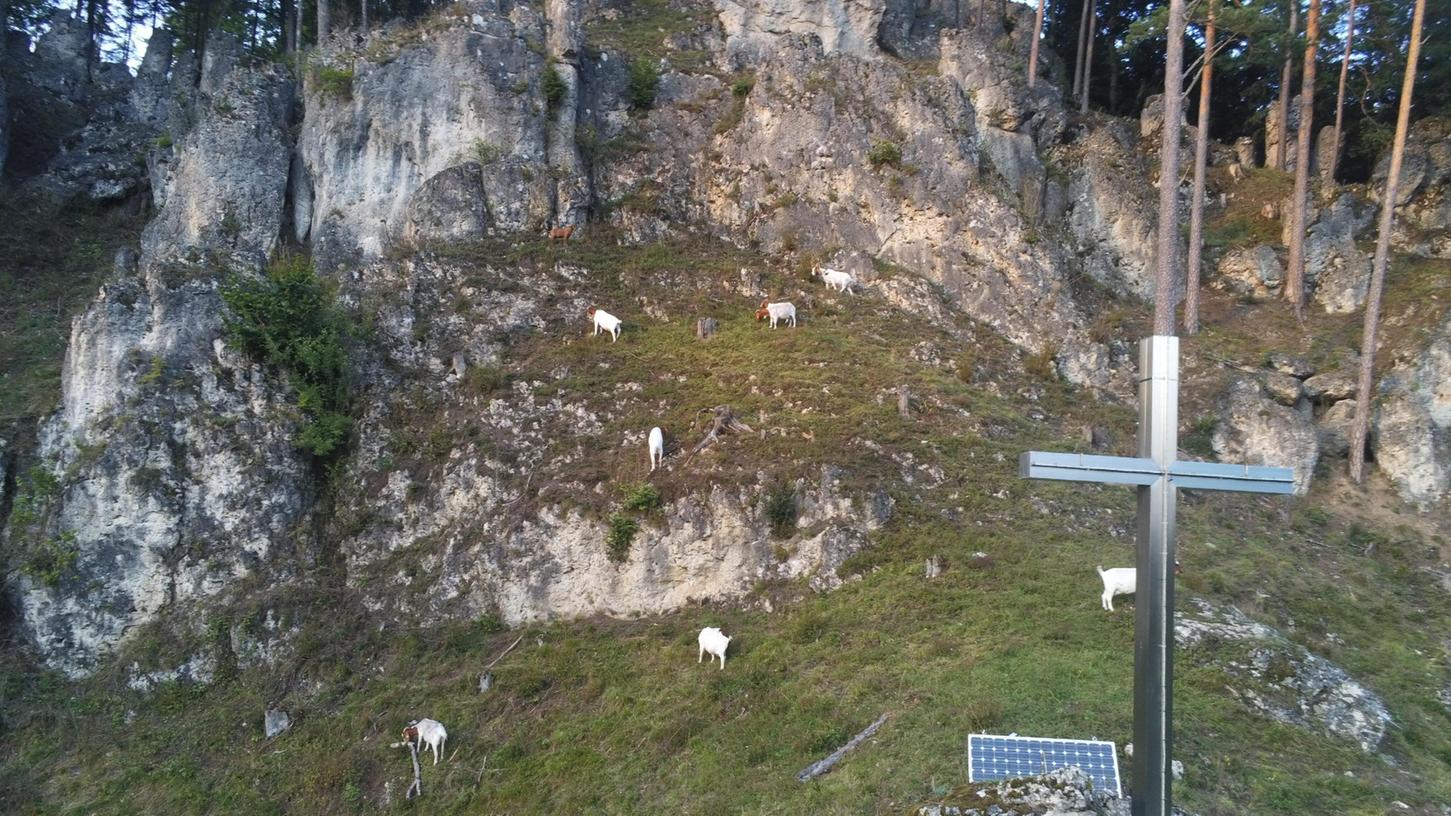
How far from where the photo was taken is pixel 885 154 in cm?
2742

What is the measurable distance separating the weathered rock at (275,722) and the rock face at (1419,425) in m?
25.8

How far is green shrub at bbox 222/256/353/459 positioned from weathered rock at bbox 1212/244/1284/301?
25318mm

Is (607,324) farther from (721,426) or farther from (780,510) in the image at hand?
(780,510)

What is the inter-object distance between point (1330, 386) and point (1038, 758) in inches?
751

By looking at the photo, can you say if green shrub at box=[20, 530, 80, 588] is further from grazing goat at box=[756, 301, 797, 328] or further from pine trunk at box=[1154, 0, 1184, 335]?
pine trunk at box=[1154, 0, 1184, 335]

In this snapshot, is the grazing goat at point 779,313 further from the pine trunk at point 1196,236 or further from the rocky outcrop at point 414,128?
the pine trunk at point 1196,236

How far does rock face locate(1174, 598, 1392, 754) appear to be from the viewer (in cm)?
1273

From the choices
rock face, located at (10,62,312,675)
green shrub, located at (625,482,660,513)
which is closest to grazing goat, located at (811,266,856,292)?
green shrub, located at (625,482,660,513)

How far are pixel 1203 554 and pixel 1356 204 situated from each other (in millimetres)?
16279

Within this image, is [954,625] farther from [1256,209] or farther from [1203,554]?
[1256,209]

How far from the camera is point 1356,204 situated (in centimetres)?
2723

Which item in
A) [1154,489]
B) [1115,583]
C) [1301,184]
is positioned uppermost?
[1301,184]

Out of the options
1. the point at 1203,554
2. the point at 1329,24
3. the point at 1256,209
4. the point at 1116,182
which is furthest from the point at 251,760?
the point at 1329,24

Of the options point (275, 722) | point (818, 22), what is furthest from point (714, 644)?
point (818, 22)
